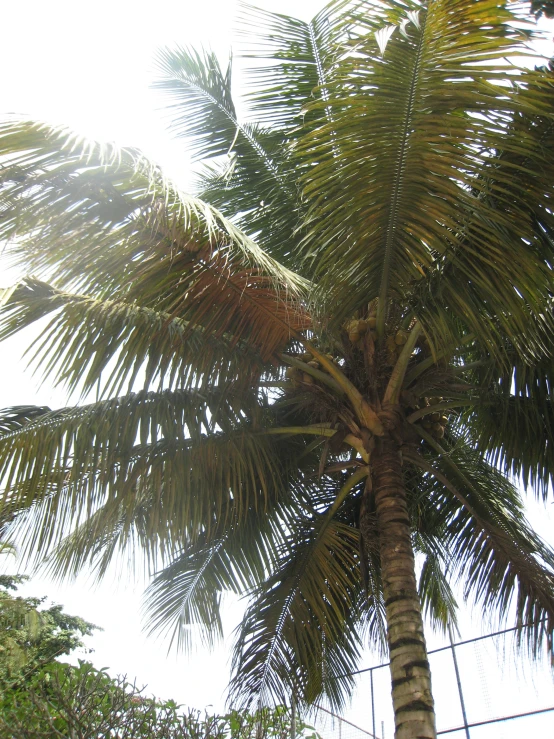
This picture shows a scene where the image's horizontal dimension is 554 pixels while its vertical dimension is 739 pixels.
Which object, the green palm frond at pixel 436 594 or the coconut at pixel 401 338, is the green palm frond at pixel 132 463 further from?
the green palm frond at pixel 436 594

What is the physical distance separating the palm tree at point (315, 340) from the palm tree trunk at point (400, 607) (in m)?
0.01

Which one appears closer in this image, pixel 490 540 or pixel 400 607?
pixel 400 607

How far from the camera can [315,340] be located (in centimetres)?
504

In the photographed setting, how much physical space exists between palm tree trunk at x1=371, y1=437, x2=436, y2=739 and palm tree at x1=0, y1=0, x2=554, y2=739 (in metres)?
0.01

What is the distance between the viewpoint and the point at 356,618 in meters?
6.30

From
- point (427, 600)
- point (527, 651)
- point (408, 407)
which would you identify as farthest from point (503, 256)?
point (427, 600)

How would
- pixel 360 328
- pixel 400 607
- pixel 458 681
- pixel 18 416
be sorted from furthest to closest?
pixel 458 681
pixel 18 416
pixel 360 328
pixel 400 607

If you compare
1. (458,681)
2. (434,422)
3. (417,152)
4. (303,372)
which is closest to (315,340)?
(303,372)

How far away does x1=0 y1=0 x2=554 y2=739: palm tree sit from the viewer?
338 centimetres

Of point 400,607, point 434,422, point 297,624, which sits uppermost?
point 434,422

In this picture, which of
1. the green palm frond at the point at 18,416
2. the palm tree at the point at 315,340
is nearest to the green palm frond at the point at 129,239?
the palm tree at the point at 315,340

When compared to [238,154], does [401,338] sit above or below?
below

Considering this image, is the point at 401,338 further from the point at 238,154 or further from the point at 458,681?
the point at 458,681

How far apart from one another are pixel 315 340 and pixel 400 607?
1998mm
